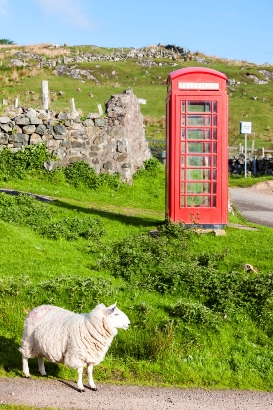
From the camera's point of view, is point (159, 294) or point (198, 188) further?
point (198, 188)

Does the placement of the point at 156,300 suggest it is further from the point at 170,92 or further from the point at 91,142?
the point at 91,142

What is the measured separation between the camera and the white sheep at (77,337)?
7156mm

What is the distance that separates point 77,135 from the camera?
2145 cm

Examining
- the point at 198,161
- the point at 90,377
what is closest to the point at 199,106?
the point at 198,161

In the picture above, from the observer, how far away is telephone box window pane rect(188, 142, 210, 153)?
14664 millimetres

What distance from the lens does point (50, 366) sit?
26.2 feet

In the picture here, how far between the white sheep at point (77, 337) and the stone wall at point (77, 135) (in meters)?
Answer: 13.8

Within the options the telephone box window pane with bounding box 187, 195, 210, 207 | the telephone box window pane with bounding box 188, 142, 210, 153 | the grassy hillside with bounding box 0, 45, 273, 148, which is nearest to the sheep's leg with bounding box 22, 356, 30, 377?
the telephone box window pane with bounding box 187, 195, 210, 207

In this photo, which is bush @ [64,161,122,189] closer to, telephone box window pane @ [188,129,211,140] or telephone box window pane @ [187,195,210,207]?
telephone box window pane @ [187,195,210,207]

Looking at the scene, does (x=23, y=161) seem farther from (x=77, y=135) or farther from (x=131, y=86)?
(x=131, y=86)

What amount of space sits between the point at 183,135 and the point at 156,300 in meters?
5.62

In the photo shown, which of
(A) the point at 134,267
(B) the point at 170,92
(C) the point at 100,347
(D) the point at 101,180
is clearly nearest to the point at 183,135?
(B) the point at 170,92

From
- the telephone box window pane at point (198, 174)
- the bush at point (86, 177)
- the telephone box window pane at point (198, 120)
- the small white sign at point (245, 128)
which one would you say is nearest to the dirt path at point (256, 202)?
the small white sign at point (245, 128)

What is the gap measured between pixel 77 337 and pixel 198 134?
8.43 metres
